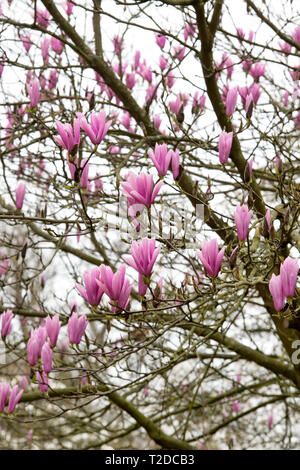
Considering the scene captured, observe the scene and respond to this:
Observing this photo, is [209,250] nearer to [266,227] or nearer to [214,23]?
[266,227]

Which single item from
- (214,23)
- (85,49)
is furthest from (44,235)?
(214,23)

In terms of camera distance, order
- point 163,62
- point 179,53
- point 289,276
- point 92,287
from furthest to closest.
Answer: point 163,62, point 179,53, point 92,287, point 289,276

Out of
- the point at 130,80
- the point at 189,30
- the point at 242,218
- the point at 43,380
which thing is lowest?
the point at 43,380

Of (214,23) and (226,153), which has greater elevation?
(214,23)

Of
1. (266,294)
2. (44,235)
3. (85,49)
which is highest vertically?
(85,49)

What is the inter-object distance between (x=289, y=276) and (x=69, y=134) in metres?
0.88

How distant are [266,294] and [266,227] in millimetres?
1305

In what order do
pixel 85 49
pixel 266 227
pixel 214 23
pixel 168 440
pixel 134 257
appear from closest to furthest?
pixel 134 257 < pixel 266 227 < pixel 214 23 < pixel 85 49 < pixel 168 440

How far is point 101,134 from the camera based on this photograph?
6.60ft

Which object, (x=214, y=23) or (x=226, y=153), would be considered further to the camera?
(x=214, y=23)

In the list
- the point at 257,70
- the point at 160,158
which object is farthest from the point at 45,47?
the point at 160,158

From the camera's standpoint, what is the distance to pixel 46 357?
207 cm

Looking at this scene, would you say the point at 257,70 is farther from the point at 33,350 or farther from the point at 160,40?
the point at 33,350

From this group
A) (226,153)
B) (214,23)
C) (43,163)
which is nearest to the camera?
(226,153)
